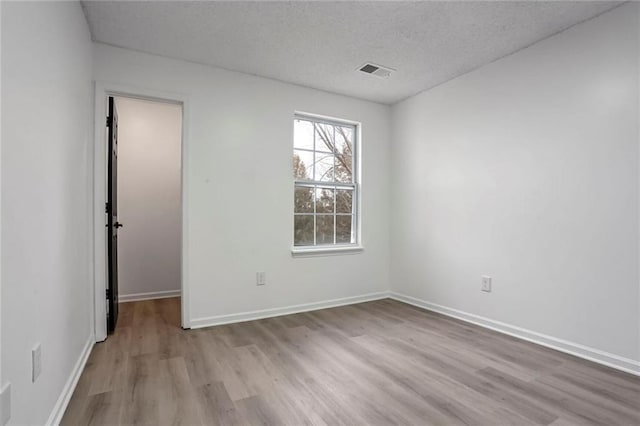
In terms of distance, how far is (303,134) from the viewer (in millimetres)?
3803

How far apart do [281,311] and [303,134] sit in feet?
6.41

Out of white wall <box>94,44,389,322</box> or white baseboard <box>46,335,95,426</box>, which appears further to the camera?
white wall <box>94,44,389,322</box>

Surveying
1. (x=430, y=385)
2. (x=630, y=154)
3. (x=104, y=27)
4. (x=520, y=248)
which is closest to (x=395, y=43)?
(x=630, y=154)

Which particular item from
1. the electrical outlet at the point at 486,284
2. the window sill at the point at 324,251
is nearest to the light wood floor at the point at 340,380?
the electrical outlet at the point at 486,284

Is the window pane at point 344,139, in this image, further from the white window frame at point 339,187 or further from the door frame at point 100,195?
the door frame at point 100,195

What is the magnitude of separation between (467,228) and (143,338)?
311cm

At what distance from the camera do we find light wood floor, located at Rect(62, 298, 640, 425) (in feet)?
5.63

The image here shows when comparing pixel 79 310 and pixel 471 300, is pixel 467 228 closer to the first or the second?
pixel 471 300

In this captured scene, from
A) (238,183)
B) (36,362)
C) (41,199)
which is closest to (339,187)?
(238,183)

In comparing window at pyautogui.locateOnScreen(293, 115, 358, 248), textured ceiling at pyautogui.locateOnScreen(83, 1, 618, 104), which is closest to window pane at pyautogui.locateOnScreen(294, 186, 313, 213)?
window at pyautogui.locateOnScreen(293, 115, 358, 248)

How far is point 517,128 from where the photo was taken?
2887mm

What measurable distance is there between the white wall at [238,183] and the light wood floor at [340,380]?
48cm

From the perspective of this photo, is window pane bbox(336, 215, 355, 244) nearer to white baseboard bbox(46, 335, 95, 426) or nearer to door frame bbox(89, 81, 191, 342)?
door frame bbox(89, 81, 191, 342)

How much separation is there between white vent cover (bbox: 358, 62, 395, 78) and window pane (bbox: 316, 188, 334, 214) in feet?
4.44
